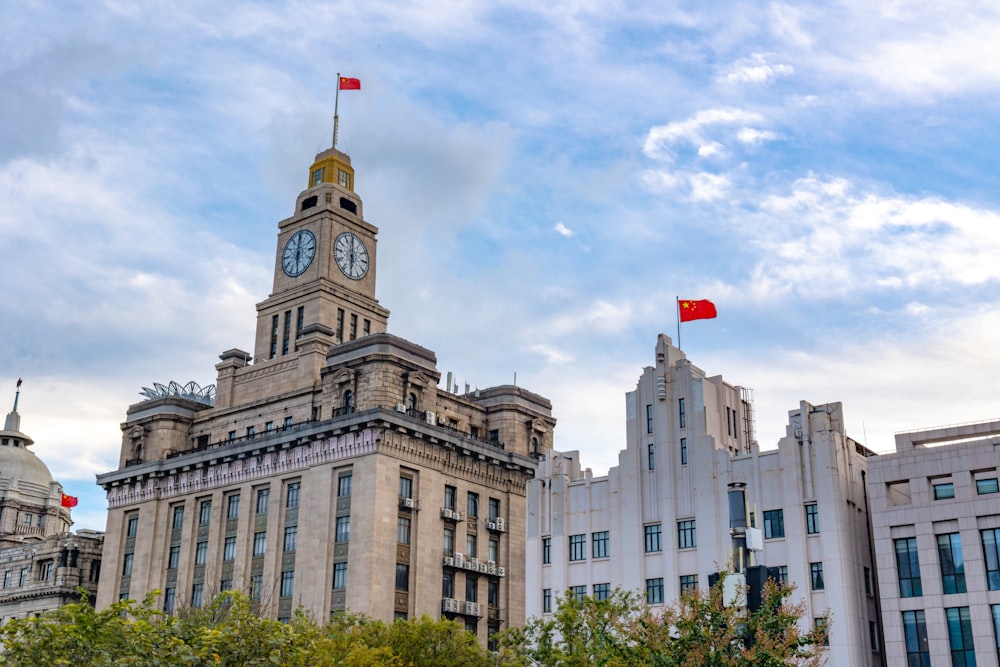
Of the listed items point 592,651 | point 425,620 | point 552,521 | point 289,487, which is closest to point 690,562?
point 552,521

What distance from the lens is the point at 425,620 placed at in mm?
56781

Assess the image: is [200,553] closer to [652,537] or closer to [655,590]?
[652,537]

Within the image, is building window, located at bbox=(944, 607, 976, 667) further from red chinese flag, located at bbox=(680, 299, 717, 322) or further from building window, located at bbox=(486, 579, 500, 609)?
building window, located at bbox=(486, 579, 500, 609)

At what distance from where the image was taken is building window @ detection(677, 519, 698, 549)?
62.6 m

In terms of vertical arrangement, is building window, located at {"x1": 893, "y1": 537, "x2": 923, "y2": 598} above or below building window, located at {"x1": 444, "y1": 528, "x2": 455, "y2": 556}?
below

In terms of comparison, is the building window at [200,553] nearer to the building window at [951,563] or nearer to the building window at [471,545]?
the building window at [471,545]

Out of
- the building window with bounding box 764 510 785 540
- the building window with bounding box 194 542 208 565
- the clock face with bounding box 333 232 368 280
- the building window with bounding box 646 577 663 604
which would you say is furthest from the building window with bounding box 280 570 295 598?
the building window with bounding box 764 510 785 540

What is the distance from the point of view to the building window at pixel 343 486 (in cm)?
7906

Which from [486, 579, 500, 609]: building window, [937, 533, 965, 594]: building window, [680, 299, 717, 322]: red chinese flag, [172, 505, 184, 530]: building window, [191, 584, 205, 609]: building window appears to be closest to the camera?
[937, 533, 965, 594]: building window

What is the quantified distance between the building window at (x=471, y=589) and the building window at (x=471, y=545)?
1.65 m

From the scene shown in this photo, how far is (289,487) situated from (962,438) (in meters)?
46.0

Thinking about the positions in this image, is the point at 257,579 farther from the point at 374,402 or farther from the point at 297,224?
the point at 297,224

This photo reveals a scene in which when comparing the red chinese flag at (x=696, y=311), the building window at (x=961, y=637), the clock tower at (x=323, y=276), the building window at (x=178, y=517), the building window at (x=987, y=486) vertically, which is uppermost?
the clock tower at (x=323, y=276)

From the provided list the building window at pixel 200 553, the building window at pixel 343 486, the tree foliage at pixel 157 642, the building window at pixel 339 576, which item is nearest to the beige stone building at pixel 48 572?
the building window at pixel 200 553
